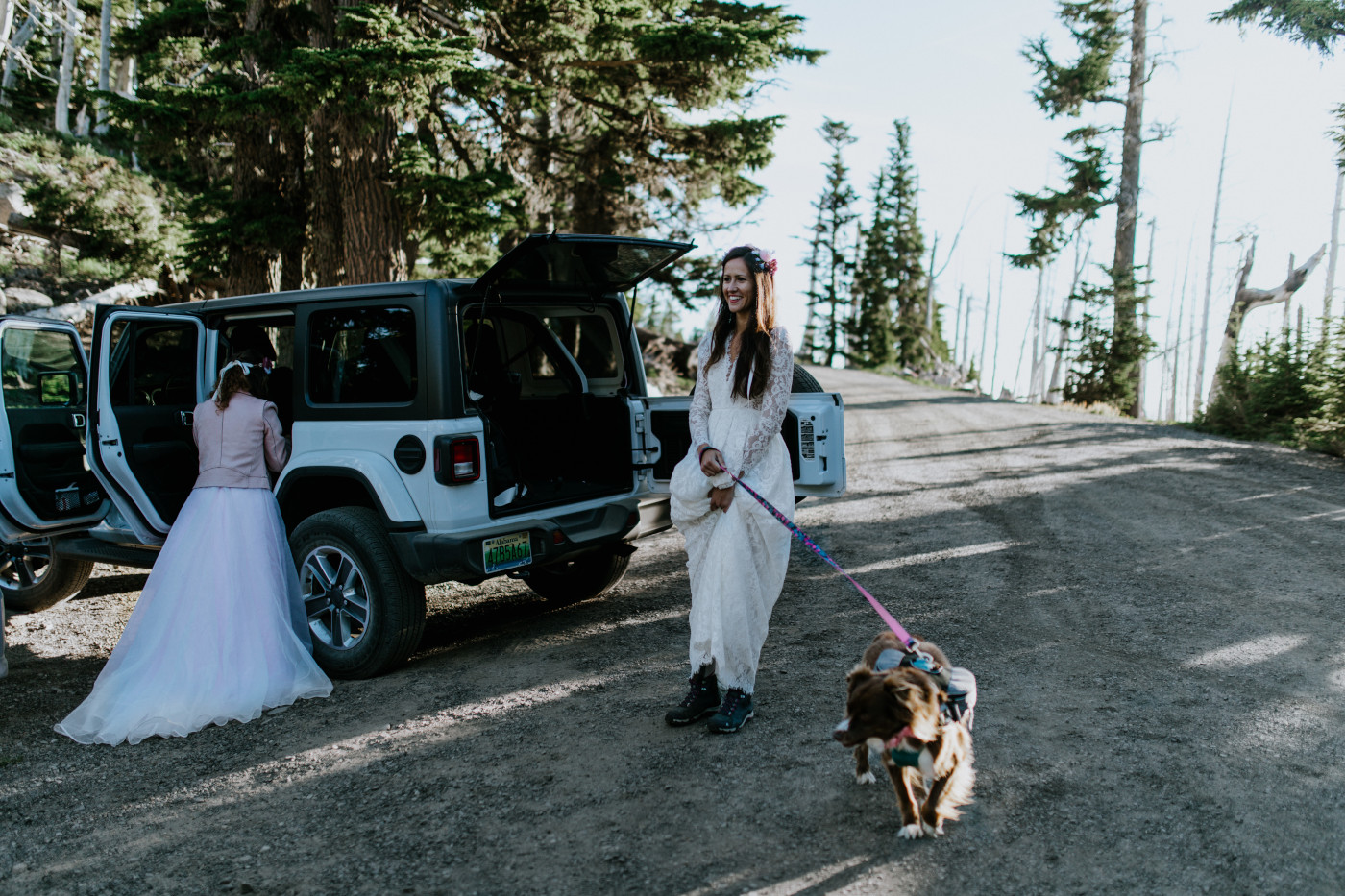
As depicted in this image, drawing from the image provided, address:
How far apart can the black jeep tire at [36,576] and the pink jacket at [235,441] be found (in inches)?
85.9

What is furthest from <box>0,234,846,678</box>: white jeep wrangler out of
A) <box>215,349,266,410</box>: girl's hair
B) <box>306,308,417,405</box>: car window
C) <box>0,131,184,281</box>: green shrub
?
<box>0,131,184,281</box>: green shrub

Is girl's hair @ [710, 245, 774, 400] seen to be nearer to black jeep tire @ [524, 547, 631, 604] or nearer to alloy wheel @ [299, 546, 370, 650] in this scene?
alloy wheel @ [299, 546, 370, 650]

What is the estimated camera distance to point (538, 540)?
4672 millimetres

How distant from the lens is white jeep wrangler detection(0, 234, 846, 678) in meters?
4.49

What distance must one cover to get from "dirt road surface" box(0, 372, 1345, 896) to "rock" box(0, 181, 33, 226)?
1681 cm

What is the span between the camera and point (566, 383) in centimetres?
587

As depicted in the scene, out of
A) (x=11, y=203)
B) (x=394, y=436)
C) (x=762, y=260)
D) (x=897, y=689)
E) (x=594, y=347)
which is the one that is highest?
(x=11, y=203)

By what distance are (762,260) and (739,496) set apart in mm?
1069

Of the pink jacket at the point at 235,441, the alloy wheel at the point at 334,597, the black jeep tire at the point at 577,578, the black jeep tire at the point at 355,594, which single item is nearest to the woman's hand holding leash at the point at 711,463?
the black jeep tire at the point at 355,594

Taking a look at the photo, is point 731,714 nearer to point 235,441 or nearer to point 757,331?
point 757,331

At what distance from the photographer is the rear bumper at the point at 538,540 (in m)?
4.33

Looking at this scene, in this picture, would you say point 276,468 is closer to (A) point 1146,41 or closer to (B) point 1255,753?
(B) point 1255,753

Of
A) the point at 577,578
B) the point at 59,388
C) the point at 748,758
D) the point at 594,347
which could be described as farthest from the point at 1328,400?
the point at 59,388

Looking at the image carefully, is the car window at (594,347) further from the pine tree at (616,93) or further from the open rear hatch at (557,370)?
the pine tree at (616,93)
